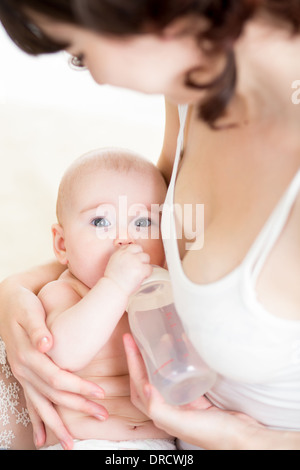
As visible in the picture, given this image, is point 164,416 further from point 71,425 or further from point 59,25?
point 59,25

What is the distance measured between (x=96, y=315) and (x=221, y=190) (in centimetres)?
35

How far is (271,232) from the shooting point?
82 cm

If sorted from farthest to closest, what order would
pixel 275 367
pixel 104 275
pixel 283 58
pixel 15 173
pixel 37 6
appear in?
1. pixel 15 173
2. pixel 104 275
3. pixel 275 367
4. pixel 283 58
5. pixel 37 6

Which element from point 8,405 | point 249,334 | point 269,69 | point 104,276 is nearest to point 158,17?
point 269,69

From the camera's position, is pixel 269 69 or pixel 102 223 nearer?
pixel 269 69

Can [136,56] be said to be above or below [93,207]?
above

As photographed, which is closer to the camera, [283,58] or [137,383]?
[283,58]

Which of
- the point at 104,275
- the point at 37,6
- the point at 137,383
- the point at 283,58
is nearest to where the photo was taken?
the point at 37,6

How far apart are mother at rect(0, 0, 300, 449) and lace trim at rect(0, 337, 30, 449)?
0.06 metres

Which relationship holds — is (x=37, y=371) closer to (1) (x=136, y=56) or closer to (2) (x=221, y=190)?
(2) (x=221, y=190)

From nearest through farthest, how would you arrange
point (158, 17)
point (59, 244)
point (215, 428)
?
point (158, 17) → point (215, 428) → point (59, 244)

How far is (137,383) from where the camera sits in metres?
1.06
